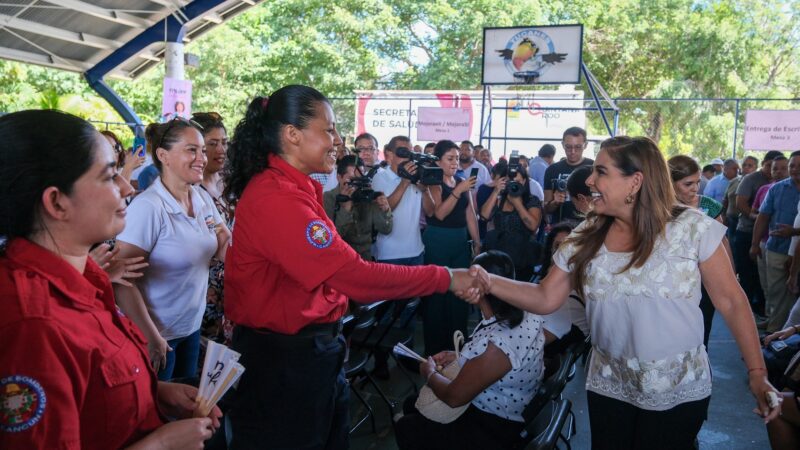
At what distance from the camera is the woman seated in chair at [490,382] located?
2595 mm

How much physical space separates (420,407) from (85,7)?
11.4m

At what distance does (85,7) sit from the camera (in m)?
11.3

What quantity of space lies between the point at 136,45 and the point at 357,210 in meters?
10.5

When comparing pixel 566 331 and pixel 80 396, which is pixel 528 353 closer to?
pixel 566 331

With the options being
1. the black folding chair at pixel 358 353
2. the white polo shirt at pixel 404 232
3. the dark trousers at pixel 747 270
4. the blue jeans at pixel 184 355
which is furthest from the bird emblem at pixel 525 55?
the blue jeans at pixel 184 355

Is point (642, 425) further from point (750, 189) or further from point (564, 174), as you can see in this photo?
point (750, 189)

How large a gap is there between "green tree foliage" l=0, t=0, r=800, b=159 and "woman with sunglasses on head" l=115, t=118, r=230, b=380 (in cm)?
1791

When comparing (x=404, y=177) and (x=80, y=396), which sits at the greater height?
(x=404, y=177)

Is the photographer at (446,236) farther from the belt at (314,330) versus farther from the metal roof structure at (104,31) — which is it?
the metal roof structure at (104,31)

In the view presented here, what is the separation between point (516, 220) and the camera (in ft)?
18.5

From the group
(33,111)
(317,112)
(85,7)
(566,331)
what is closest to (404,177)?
(566,331)

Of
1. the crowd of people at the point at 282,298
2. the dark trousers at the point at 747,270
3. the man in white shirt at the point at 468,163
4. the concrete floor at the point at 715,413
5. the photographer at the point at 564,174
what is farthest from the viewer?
the man in white shirt at the point at 468,163

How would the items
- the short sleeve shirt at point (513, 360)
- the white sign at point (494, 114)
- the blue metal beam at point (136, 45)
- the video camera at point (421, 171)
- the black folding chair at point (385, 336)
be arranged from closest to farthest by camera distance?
the short sleeve shirt at point (513, 360) < the black folding chair at point (385, 336) < the video camera at point (421, 171) < the blue metal beam at point (136, 45) < the white sign at point (494, 114)

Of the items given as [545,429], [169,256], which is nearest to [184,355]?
[169,256]
